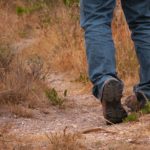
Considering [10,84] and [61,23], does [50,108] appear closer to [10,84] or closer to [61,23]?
[10,84]

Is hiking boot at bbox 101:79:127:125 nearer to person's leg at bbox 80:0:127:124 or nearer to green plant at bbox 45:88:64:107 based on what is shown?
person's leg at bbox 80:0:127:124

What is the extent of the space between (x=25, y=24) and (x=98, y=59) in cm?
678

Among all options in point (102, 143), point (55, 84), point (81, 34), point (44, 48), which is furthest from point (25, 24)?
Answer: point (102, 143)

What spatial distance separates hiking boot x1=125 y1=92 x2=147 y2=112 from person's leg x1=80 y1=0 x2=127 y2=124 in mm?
270

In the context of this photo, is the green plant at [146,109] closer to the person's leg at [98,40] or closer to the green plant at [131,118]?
the green plant at [131,118]

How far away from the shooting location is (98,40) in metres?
3.40

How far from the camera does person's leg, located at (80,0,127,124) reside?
3.34m

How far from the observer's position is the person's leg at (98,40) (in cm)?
338

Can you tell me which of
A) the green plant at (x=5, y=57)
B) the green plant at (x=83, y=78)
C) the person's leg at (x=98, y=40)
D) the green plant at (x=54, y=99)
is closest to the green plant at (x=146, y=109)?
the person's leg at (x=98, y=40)

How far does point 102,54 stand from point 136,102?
47cm

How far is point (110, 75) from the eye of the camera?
133 inches

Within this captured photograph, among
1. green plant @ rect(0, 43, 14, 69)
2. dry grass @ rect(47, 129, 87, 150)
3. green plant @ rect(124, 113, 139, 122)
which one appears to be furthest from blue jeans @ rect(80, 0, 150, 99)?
green plant @ rect(0, 43, 14, 69)

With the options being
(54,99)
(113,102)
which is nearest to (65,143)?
(113,102)

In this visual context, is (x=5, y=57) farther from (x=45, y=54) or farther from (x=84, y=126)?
(x=45, y=54)
